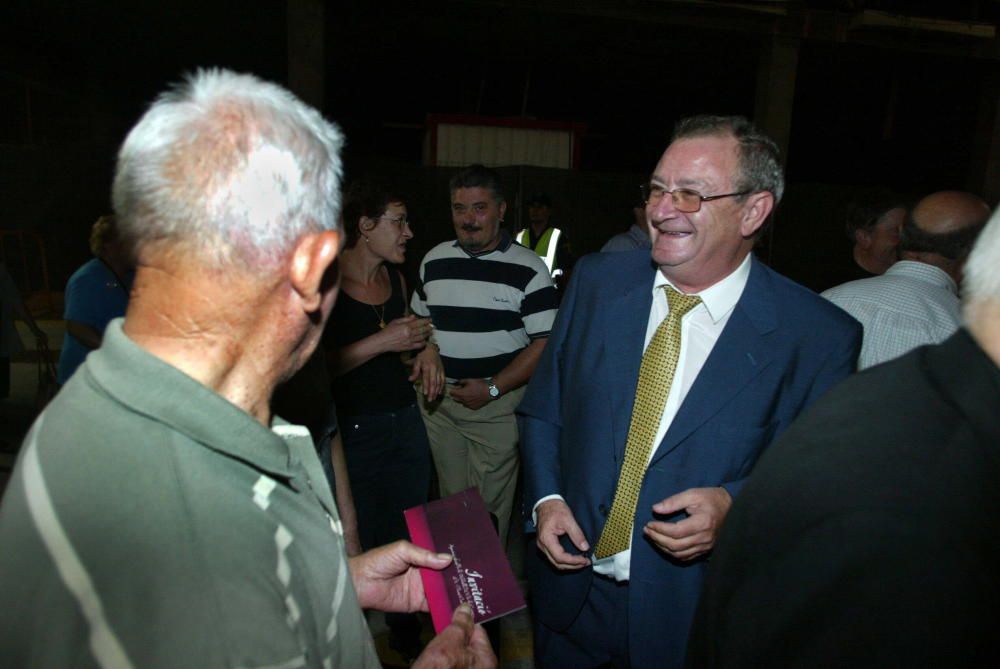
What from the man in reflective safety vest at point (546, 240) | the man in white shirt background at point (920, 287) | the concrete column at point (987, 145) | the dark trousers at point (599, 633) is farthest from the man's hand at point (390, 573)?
the concrete column at point (987, 145)

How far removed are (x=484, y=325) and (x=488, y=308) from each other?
98 mm

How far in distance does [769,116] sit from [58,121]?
16.9 meters

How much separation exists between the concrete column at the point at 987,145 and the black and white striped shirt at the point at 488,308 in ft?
30.9

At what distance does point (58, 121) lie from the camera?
55.4 feet

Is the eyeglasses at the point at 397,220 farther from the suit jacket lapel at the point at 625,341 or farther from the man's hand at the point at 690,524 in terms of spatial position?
the man's hand at the point at 690,524

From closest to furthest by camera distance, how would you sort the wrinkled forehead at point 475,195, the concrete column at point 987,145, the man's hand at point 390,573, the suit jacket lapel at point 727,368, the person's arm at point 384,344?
the man's hand at point 390,573
the suit jacket lapel at point 727,368
the person's arm at point 384,344
the wrinkled forehead at point 475,195
the concrete column at point 987,145

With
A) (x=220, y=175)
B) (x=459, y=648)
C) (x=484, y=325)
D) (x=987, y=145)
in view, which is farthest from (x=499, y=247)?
(x=987, y=145)

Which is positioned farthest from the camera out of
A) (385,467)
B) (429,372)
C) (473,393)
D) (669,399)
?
(473,393)

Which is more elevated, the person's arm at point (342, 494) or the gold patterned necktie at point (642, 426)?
the gold patterned necktie at point (642, 426)

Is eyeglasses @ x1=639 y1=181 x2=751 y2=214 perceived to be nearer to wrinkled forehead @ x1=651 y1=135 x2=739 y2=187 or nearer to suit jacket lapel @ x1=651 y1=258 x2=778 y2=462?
wrinkled forehead @ x1=651 y1=135 x2=739 y2=187

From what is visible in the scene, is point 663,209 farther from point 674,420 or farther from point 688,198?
point 674,420

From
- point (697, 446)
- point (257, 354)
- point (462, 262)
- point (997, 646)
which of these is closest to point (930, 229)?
point (697, 446)

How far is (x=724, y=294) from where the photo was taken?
2.05m

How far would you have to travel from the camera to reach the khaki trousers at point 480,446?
3.76m
